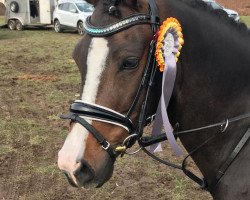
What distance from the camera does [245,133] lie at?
94.4 inches

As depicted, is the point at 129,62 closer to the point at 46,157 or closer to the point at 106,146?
the point at 106,146

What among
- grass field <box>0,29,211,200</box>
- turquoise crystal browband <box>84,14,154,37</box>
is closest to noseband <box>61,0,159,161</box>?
turquoise crystal browband <box>84,14,154,37</box>

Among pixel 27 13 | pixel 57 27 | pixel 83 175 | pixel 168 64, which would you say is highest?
pixel 168 64

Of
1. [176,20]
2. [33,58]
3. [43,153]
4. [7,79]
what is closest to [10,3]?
[33,58]

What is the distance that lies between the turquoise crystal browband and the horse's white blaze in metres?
0.04

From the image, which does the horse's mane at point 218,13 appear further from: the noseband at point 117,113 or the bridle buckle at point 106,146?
the bridle buckle at point 106,146

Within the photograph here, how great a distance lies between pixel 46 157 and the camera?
5824 mm

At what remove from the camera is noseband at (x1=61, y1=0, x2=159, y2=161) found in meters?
2.20

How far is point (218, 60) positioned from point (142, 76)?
51 cm

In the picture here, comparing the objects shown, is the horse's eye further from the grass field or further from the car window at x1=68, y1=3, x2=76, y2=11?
the car window at x1=68, y1=3, x2=76, y2=11

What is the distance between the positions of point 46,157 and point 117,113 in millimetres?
3832

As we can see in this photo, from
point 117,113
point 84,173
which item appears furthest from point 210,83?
point 84,173

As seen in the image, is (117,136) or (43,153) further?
(43,153)

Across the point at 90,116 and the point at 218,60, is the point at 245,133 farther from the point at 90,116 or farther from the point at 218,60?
the point at 90,116
